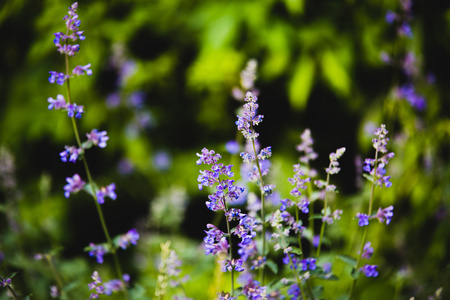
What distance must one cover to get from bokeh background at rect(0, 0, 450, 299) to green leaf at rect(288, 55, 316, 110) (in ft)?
0.04

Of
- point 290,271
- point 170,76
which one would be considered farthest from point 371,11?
point 290,271

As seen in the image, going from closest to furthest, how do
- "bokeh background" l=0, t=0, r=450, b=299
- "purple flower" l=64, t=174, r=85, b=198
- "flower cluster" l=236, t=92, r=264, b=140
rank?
"flower cluster" l=236, t=92, r=264, b=140
"purple flower" l=64, t=174, r=85, b=198
"bokeh background" l=0, t=0, r=450, b=299

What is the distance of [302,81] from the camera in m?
2.29

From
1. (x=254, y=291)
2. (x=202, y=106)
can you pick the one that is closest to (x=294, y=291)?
(x=254, y=291)

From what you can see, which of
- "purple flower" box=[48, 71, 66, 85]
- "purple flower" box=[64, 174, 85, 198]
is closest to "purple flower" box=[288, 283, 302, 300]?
"purple flower" box=[64, 174, 85, 198]

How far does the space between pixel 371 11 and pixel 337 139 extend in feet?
2.89

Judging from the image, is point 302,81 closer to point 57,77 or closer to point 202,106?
point 202,106

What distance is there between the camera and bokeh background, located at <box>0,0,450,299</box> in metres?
2.18

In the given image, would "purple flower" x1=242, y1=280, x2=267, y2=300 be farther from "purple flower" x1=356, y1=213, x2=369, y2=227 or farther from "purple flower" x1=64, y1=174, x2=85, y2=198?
"purple flower" x1=64, y1=174, x2=85, y2=198

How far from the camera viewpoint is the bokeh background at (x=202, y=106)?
Result: 2.18 meters

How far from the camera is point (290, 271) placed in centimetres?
104

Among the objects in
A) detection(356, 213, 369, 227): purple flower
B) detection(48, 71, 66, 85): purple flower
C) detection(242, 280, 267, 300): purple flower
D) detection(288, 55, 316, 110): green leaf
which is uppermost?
detection(288, 55, 316, 110): green leaf

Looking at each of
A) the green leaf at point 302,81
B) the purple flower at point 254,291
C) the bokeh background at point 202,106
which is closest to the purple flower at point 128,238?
the purple flower at point 254,291

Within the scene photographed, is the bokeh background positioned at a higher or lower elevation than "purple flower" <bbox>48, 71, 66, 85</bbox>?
higher
